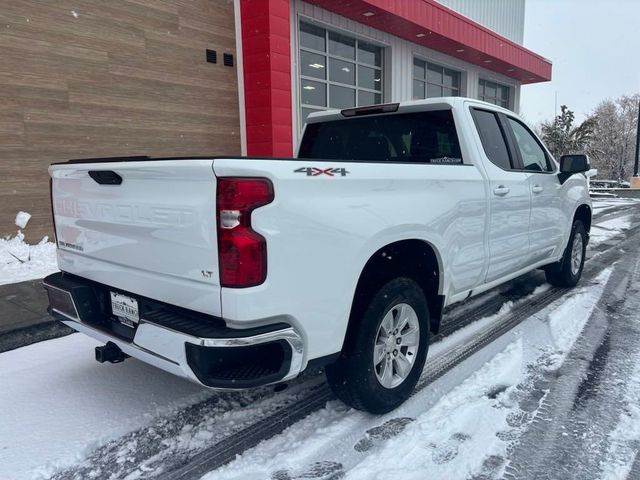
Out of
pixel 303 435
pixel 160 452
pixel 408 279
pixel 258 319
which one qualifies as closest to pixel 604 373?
pixel 408 279

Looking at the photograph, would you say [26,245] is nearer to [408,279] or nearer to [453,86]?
[408,279]

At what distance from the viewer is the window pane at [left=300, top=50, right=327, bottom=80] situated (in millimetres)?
10430

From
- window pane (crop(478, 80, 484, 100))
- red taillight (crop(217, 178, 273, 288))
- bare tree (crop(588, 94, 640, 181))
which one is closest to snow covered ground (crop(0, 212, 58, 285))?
red taillight (crop(217, 178, 273, 288))

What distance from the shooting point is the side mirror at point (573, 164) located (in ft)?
15.6

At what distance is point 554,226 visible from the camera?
488 cm

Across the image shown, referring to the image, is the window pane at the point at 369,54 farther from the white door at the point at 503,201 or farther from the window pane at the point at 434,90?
the white door at the point at 503,201

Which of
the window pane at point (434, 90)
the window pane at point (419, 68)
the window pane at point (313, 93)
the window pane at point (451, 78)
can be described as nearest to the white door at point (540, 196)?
the window pane at point (313, 93)

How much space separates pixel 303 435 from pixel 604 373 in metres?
2.31

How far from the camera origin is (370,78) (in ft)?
40.9

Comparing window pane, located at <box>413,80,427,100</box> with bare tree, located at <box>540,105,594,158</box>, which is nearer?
window pane, located at <box>413,80,427,100</box>

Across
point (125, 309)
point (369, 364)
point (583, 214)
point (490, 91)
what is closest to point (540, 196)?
point (583, 214)

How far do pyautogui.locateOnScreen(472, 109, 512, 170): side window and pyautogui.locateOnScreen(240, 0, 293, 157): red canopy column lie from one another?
5.49 metres

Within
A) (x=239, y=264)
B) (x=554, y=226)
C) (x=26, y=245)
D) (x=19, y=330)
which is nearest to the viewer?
(x=239, y=264)

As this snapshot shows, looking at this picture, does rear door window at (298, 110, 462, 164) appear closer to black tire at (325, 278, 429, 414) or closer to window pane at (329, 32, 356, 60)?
black tire at (325, 278, 429, 414)
